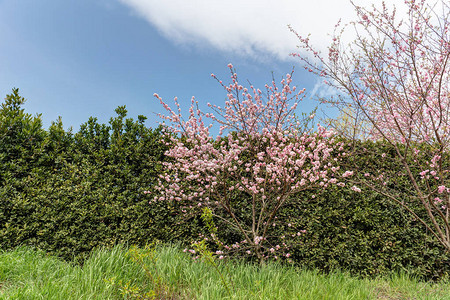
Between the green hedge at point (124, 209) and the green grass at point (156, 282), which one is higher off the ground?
the green hedge at point (124, 209)

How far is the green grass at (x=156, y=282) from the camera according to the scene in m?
3.33

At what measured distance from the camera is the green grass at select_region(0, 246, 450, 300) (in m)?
3.33

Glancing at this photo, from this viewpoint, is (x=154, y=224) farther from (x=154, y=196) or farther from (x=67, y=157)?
(x=67, y=157)

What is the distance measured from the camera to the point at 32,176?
527 cm

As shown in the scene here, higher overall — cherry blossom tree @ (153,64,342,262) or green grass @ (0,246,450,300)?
cherry blossom tree @ (153,64,342,262)

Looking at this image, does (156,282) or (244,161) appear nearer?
(156,282)

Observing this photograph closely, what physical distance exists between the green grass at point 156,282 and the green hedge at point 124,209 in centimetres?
58

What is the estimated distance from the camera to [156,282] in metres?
3.52

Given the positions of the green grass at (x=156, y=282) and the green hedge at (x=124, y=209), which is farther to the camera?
the green hedge at (x=124, y=209)

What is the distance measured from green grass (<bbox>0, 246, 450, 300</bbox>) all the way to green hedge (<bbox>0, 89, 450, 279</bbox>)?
579 mm

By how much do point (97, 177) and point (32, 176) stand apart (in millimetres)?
1185

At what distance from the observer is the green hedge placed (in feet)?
16.8

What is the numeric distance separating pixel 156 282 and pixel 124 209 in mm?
2045

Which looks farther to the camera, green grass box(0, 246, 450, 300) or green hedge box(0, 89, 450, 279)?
green hedge box(0, 89, 450, 279)
